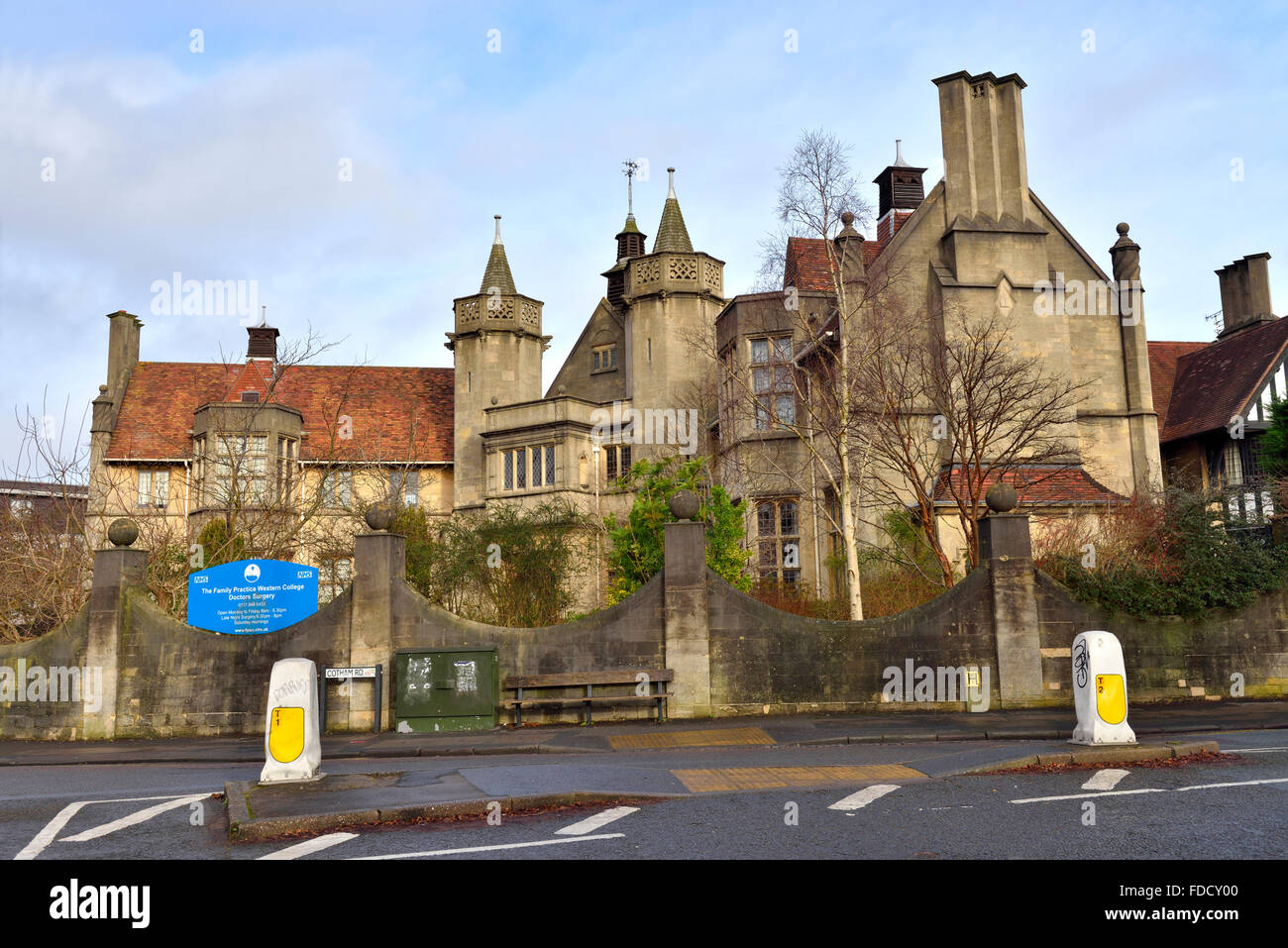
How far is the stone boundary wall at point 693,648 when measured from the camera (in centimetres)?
1666

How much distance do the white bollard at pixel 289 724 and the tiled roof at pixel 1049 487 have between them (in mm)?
16151

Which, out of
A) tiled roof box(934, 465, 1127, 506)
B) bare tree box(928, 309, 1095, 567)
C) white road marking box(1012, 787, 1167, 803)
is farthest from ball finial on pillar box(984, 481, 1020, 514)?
white road marking box(1012, 787, 1167, 803)

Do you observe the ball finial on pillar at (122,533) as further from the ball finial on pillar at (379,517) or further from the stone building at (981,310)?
the stone building at (981,310)

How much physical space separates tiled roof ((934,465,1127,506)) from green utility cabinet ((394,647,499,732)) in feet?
39.0

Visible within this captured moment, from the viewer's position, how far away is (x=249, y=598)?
17719 mm

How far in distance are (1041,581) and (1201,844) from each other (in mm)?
10472

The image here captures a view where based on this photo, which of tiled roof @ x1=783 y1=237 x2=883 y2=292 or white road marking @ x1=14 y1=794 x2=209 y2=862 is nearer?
white road marking @ x1=14 y1=794 x2=209 y2=862

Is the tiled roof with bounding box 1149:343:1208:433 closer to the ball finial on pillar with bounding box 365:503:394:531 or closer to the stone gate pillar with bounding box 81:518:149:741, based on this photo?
the ball finial on pillar with bounding box 365:503:394:531

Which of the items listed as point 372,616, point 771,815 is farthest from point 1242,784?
point 372,616

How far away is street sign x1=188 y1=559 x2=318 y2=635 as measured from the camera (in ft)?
58.0

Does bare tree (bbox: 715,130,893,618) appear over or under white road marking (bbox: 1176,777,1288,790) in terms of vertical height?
over

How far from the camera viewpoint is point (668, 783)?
10.3m
